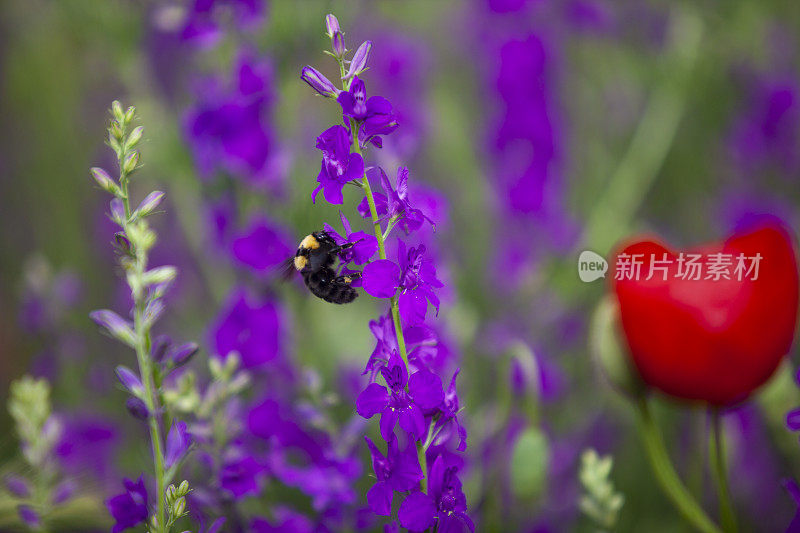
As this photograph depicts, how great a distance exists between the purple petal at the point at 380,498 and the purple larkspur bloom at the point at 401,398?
1.0 inches

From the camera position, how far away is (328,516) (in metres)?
0.46

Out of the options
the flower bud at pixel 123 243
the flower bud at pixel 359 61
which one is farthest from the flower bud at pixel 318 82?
the flower bud at pixel 123 243

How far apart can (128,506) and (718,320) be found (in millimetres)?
318

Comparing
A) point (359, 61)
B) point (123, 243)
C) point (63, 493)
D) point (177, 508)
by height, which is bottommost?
point (63, 493)

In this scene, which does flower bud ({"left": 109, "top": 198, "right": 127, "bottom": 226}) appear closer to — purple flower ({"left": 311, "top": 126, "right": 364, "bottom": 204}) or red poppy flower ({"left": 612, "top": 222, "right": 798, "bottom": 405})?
purple flower ({"left": 311, "top": 126, "right": 364, "bottom": 204})

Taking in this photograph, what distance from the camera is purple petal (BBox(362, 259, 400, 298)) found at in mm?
313

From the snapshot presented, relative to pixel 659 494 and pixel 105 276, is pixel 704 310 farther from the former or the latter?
pixel 105 276

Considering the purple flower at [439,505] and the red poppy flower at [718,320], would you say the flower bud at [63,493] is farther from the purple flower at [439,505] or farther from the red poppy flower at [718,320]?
the red poppy flower at [718,320]

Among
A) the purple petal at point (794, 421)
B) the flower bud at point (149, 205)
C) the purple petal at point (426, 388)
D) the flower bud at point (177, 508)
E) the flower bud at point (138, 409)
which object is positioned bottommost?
the flower bud at point (177, 508)

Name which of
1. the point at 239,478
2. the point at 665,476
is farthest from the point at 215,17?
the point at 665,476

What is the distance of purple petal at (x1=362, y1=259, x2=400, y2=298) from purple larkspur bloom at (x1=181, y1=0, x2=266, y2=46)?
0.39 meters

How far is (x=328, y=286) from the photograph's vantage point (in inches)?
17.7

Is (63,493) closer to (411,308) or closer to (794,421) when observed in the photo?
(411,308)

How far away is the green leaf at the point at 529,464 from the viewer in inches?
19.5
